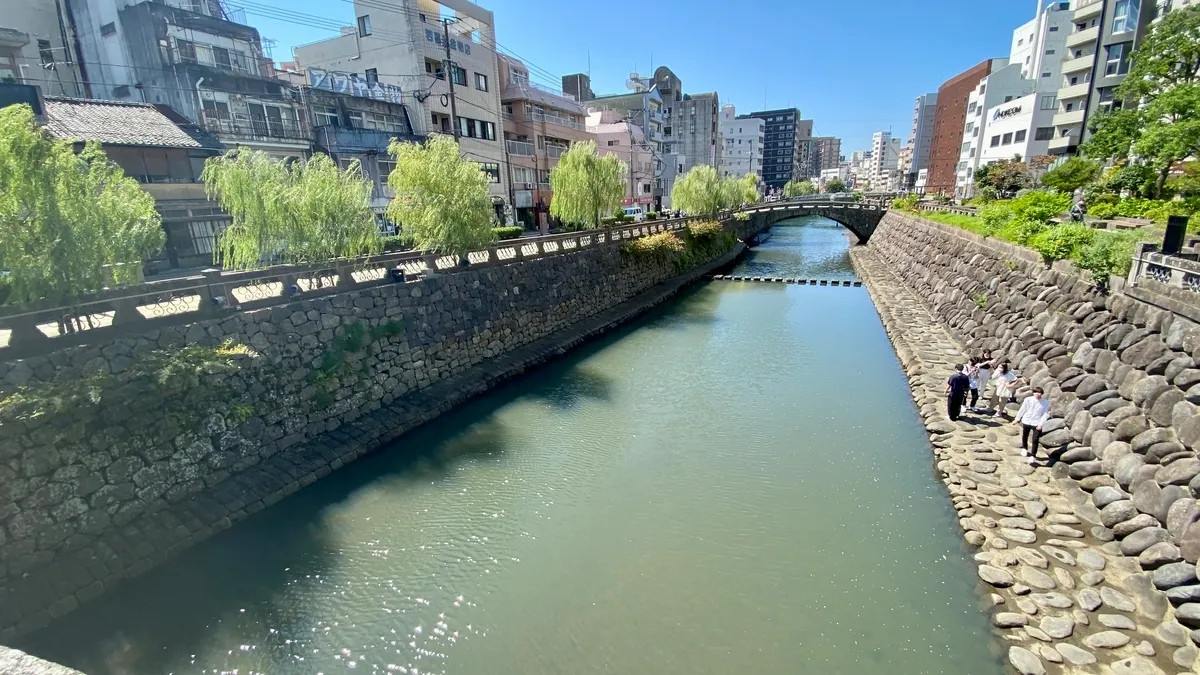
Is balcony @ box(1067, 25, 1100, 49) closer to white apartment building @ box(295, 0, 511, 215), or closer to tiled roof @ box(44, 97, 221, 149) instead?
white apartment building @ box(295, 0, 511, 215)

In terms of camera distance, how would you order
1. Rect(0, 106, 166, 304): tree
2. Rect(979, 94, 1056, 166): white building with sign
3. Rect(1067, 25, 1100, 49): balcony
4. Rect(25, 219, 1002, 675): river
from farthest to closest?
Rect(979, 94, 1056, 166): white building with sign, Rect(1067, 25, 1100, 49): balcony, Rect(0, 106, 166, 304): tree, Rect(25, 219, 1002, 675): river

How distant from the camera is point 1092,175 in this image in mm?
27141

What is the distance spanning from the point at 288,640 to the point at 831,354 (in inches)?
656

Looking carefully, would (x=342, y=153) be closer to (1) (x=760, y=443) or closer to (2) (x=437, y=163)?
(2) (x=437, y=163)

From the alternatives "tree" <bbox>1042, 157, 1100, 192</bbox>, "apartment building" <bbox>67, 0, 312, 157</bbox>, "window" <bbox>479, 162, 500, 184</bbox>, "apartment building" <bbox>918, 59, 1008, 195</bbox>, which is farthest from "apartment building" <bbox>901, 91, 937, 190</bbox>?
"apartment building" <bbox>67, 0, 312, 157</bbox>

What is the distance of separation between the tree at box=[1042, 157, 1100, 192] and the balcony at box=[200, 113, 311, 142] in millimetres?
39753

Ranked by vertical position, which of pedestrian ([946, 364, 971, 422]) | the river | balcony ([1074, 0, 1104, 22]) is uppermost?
balcony ([1074, 0, 1104, 22])

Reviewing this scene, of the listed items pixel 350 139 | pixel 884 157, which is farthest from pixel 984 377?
pixel 884 157

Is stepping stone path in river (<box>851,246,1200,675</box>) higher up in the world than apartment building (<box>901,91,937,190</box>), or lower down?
lower down

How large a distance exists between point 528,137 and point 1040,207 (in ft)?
98.6

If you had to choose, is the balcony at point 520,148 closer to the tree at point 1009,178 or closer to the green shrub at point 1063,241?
the green shrub at point 1063,241

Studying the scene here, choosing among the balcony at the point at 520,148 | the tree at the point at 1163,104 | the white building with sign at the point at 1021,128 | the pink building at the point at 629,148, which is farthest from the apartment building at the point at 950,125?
the balcony at the point at 520,148

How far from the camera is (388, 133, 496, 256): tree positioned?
15.5 m

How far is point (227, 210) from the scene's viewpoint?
1428cm
